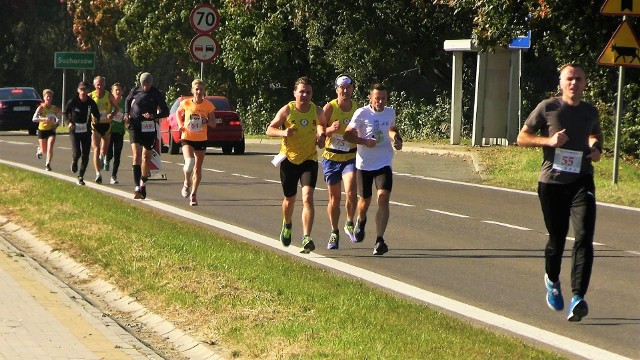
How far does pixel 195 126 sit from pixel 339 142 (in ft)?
18.0

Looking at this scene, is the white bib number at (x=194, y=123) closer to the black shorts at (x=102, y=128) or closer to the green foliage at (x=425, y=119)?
the black shorts at (x=102, y=128)

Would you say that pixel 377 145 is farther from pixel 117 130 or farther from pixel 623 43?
pixel 117 130

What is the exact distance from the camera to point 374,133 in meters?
14.2

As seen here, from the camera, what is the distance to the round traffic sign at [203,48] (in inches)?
1127

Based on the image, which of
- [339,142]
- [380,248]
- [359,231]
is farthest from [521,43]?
[380,248]

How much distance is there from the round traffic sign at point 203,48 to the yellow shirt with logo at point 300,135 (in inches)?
574

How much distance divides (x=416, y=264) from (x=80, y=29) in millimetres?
41824

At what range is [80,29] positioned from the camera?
53.8 meters

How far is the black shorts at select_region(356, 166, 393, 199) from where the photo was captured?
14.2m

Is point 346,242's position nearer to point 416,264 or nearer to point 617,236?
point 416,264

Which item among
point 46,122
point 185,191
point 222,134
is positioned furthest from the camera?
point 222,134

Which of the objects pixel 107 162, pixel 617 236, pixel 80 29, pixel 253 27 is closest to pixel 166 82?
pixel 80 29

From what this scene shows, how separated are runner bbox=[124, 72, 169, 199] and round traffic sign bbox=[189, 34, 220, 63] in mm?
7593

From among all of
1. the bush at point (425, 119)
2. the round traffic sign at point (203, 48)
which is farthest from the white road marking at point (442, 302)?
the bush at point (425, 119)
